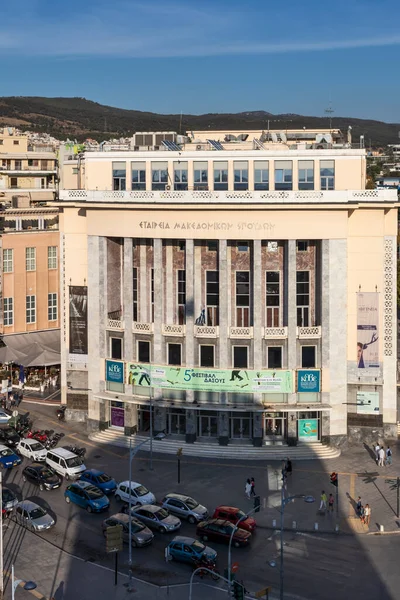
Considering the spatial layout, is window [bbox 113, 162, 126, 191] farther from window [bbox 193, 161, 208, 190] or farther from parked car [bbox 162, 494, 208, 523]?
parked car [bbox 162, 494, 208, 523]

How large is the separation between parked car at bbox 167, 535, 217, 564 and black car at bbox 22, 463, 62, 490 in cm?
1440

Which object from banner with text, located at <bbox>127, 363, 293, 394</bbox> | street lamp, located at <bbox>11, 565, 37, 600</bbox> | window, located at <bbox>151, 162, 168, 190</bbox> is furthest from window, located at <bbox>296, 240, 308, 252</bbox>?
street lamp, located at <bbox>11, 565, 37, 600</bbox>

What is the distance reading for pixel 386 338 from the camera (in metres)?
70.0

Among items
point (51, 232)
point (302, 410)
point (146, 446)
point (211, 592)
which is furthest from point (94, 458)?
point (51, 232)

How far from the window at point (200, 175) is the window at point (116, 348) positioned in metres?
14.3

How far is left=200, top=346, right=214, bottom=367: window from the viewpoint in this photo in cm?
6969

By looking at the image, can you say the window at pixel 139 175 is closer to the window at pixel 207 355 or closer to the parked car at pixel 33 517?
the window at pixel 207 355

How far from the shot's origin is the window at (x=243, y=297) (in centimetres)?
7038

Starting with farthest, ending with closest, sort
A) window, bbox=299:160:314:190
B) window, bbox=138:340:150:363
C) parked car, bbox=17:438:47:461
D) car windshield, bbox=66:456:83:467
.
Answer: window, bbox=138:340:150:363 → window, bbox=299:160:314:190 → parked car, bbox=17:438:47:461 → car windshield, bbox=66:456:83:467

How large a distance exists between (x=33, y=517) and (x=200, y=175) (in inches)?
1202

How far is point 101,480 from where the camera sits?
197 feet

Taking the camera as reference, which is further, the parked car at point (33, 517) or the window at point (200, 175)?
the window at point (200, 175)

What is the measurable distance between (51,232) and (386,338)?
42.6 metres

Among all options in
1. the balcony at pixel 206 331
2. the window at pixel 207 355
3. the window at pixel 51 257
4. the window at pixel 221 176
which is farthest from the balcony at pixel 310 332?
the window at pixel 51 257
